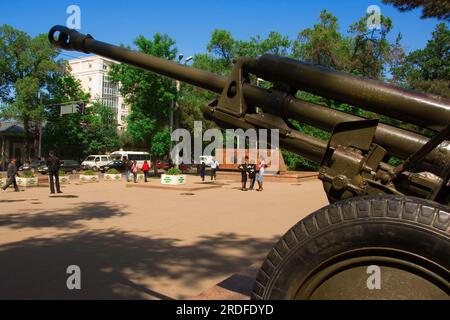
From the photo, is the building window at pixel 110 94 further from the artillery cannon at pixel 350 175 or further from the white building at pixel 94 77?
the artillery cannon at pixel 350 175

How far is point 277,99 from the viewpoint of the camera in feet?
9.87

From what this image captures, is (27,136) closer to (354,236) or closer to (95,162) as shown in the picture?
(95,162)

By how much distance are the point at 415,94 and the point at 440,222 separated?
1.10 m

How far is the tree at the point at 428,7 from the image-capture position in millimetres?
Result: 9375

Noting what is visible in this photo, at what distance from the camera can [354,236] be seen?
184 centimetres

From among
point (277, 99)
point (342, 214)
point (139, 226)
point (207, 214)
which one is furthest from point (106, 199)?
point (342, 214)

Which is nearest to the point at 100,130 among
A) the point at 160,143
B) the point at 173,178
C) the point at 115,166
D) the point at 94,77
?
the point at 115,166

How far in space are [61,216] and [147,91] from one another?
2331cm

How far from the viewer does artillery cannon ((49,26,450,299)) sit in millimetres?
1784

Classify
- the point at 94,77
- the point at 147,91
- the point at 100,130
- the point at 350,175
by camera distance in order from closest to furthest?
the point at 350,175, the point at 147,91, the point at 100,130, the point at 94,77

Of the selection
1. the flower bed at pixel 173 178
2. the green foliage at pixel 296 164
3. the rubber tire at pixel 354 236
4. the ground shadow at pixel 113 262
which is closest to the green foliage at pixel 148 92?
the green foliage at pixel 296 164

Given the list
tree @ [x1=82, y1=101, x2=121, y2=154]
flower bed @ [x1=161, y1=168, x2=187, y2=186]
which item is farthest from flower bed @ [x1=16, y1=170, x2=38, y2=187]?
tree @ [x1=82, y1=101, x2=121, y2=154]

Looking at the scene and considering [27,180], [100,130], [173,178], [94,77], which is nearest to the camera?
[27,180]

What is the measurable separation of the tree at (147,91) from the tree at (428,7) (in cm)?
2373
